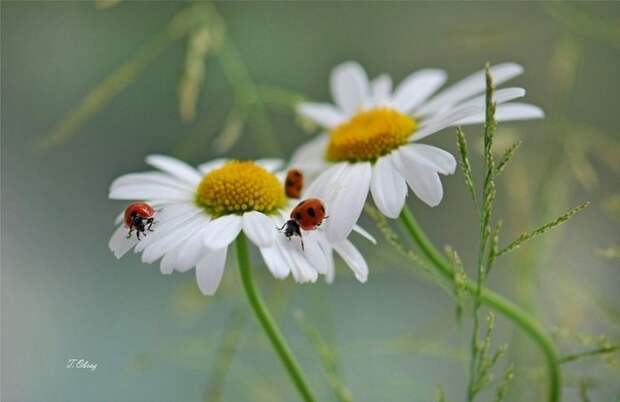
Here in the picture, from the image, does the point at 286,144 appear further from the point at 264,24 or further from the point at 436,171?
the point at 436,171

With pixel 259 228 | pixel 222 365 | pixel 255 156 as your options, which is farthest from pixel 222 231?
pixel 255 156

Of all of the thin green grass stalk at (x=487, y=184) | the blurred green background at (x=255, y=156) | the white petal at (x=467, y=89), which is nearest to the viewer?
the thin green grass stalk at (x=487, y=184)

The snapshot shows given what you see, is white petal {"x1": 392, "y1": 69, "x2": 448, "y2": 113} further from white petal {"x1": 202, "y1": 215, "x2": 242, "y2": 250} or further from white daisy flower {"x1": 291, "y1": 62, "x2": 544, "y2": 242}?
white petal {"x1": 202, "y1": 215, "x2": 242, "y2": 250}

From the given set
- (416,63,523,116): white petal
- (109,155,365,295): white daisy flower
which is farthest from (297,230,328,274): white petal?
(416,63,523,116): white petal

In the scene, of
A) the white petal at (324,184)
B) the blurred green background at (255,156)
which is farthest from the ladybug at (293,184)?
the blurred green background at (255,156)

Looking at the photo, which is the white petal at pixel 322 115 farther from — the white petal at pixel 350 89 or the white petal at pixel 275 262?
the white petal at pixel 275 262

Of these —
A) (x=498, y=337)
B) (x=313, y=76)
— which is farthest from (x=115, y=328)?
(x=313, y=76)
